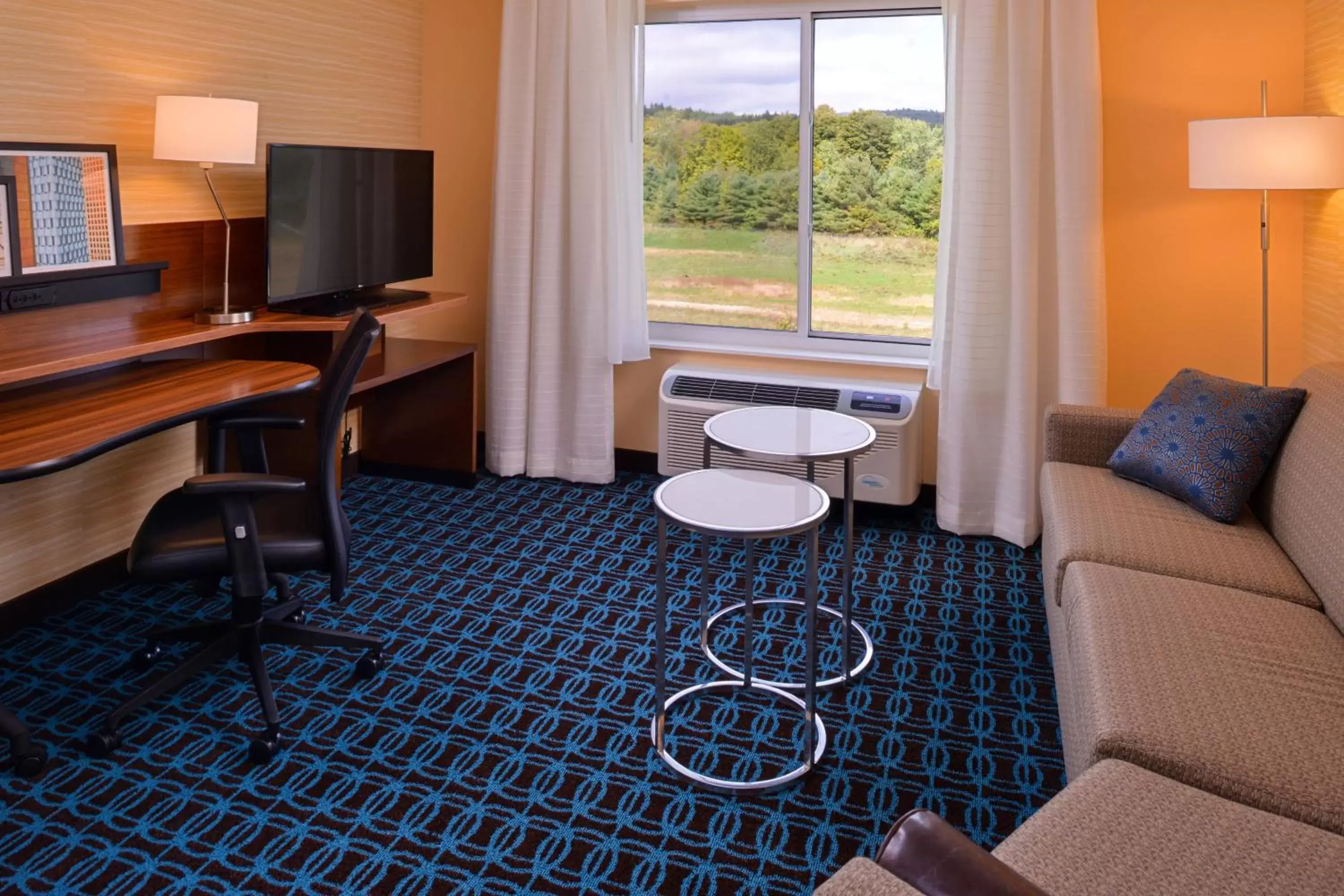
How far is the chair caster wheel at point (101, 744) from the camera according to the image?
100 inches

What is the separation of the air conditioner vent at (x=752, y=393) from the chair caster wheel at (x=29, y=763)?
8.83 feet

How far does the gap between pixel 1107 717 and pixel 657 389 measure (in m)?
3.19

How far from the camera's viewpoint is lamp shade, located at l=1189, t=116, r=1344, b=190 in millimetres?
3209

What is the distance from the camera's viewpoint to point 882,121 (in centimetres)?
450

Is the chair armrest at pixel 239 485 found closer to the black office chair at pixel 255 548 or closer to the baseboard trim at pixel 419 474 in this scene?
the black office chair at pixel 255 548

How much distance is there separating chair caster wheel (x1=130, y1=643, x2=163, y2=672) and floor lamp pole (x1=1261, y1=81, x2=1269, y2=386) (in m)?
3.35

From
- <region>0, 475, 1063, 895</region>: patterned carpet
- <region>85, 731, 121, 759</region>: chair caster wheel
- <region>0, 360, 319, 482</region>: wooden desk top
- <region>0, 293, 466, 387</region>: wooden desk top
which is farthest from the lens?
<region>0, 293, 466, 387</region>: wooden desk top

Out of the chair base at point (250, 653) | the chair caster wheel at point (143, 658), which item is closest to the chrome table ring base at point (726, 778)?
the chair base at point (250, 653)

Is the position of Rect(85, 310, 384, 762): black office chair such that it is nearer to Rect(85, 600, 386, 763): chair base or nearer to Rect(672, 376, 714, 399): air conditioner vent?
Rect(85, 600, 386, 763): chair base

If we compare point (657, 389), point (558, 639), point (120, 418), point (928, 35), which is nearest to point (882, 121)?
point (928, 35)

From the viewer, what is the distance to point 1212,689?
1974mm

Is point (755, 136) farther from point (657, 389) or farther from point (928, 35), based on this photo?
point (657, 389)

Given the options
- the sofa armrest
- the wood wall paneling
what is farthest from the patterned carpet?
the sofa armrest

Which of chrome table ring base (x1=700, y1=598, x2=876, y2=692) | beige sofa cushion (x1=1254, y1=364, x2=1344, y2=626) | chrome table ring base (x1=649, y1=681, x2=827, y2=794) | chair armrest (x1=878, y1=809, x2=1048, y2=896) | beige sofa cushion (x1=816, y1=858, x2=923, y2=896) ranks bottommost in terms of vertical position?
chrome table ring base (x1=649, y1=681, x2=827, y2=794)
